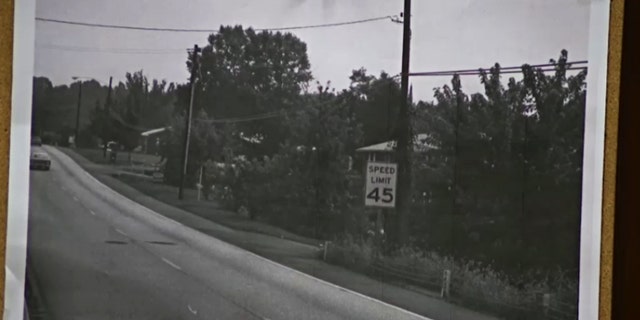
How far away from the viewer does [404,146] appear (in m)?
2.06

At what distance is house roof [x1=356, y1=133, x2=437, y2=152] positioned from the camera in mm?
2045

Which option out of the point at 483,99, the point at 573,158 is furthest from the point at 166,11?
the point at 573,158

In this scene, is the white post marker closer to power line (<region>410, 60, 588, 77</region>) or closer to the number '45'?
the number '45'

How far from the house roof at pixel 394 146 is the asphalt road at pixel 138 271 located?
0.39m

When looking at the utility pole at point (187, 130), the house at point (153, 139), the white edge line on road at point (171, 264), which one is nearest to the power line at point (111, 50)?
the utility pole at point (187, 130)

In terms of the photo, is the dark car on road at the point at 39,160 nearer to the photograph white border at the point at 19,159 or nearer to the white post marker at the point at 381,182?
the photograph white border at the point at 19,159

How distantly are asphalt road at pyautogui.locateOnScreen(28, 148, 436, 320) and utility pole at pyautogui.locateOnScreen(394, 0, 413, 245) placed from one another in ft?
0.78

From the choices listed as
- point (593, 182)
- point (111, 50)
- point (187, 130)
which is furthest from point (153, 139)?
point (593, 182)

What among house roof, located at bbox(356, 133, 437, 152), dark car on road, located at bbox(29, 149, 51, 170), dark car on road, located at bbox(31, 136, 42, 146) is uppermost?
house roof, located at bbox(356, 133, 437, 152)

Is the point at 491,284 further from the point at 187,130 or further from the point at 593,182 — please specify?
the point at 187,130

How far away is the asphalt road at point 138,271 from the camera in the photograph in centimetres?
176

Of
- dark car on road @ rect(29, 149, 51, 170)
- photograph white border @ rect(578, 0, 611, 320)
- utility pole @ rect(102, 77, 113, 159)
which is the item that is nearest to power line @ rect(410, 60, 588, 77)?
photograph white border @ rect(578, 0, 611, 320)

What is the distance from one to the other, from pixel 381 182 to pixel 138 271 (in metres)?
0.69

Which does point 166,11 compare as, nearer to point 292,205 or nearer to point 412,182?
point 292,205
